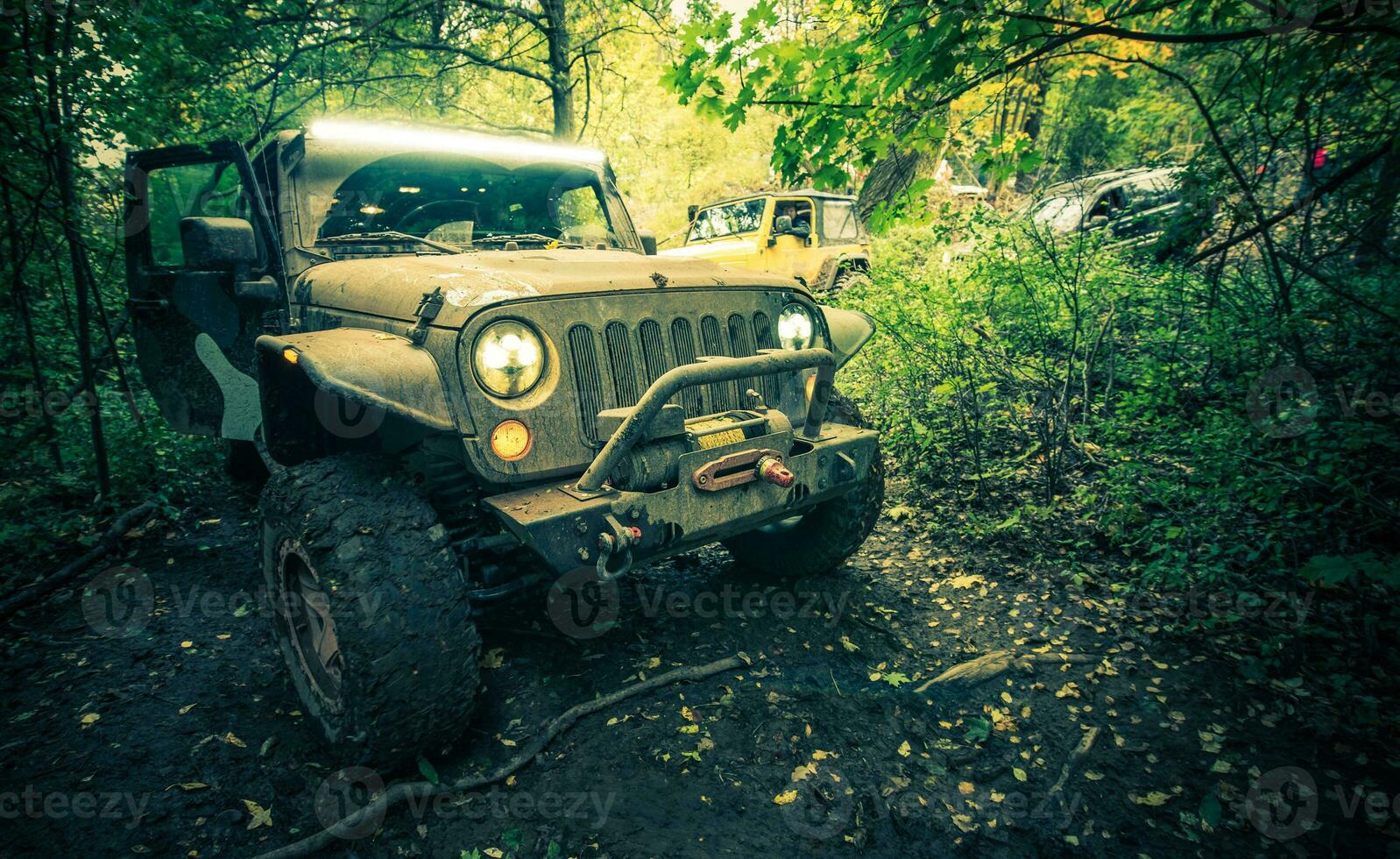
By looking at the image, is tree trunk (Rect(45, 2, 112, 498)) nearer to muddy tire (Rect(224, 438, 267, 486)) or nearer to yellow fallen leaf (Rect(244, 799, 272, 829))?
muddy tire (Rect(224, 438, 267, 486))

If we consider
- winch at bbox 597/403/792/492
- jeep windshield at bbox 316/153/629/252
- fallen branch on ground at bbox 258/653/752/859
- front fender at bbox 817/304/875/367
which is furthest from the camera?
jeep windshield at bbox 316/153/629/252

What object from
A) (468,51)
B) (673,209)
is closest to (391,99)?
(468,51)

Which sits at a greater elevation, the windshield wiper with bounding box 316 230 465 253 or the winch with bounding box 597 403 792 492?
the windshield wiper with bounding box 316 230 465 253

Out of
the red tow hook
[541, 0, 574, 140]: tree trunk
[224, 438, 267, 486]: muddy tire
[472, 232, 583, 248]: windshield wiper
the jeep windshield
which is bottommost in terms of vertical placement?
[224, 438, 267, 486]: muddy tire

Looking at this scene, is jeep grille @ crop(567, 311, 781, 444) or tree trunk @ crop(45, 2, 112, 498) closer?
jeep grille @ crop(567, 311, 781, 444)

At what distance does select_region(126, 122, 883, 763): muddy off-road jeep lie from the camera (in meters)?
2.04

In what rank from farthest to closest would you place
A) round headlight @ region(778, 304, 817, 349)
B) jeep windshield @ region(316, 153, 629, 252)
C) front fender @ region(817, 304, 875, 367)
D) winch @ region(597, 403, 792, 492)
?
jeep windshield @ region(316, 153, 629, 252) < front fender @ region(817, 304, 875, 367) < round headlight @ region(778, 304, 817, 349) < winch @ region(597, 403, 792, 492)


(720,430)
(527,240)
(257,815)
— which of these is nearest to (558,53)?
(527,240)

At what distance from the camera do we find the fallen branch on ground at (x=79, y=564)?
3.22 m

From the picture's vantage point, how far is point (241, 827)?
206 centimetres

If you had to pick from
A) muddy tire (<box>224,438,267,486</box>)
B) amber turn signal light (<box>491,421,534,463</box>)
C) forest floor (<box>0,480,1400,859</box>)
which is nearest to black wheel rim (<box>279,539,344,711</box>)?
forest floor (<box>0,480,1400,859</box>)

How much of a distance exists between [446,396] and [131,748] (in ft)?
5.91

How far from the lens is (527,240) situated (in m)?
3.51

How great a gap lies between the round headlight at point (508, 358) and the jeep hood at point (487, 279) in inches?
3.8
